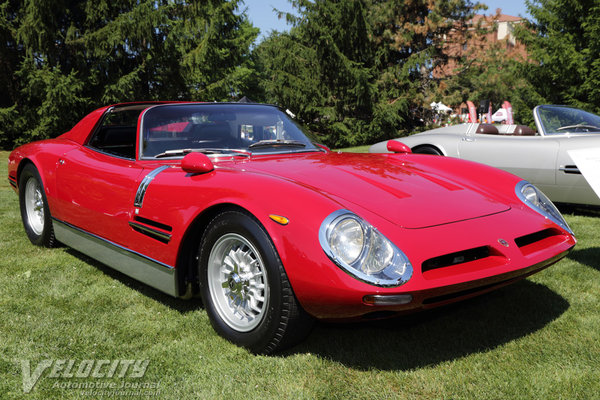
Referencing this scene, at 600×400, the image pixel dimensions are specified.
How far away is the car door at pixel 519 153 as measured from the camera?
18.2 feet

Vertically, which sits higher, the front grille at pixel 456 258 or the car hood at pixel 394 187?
the car hood at pixel 394 187

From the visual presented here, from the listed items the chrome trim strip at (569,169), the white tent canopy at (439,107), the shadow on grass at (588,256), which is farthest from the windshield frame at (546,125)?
the white tent canopy at (439,107)

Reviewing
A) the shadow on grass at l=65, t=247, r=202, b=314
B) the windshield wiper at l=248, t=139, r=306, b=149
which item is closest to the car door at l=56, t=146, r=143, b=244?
the shadow on grass at l=65, t=247, r=202, b=314

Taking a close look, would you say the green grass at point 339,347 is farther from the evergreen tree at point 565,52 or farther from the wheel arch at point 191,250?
the evergreen tree at point 565,52

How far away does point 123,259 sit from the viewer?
3150 mm

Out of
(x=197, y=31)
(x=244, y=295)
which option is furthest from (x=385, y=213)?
(x=197, y=31)

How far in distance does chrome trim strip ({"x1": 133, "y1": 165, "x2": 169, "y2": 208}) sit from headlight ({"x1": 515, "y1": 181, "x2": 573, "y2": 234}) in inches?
83.1

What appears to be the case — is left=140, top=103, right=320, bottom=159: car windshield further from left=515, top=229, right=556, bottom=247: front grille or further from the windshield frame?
the windshield frame

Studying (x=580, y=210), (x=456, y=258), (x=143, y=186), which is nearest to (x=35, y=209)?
(x=143, y=186)

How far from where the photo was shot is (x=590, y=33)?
1634 cm

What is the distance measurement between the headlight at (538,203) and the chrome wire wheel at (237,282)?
1574 millimetres

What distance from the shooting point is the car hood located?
2350 mm

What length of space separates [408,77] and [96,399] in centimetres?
2435

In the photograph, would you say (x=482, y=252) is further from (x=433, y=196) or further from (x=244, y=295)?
(x=244, y=295)
